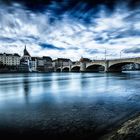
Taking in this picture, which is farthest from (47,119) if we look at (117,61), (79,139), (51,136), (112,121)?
(117,61)

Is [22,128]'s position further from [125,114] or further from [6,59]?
[6,59]

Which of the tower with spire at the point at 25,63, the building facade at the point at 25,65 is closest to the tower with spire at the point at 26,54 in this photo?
the tower with spire at the point at 25,63

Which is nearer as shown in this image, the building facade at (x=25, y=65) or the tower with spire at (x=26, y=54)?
the building facade at (x=25, y=65)

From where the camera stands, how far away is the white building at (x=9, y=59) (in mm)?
141375

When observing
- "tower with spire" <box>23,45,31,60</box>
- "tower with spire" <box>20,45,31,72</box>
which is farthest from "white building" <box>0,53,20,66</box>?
"tower with spire" <box>23,45,31,60</box>

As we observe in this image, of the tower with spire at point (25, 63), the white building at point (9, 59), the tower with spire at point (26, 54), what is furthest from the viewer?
the tower with spire at point (26, 54)

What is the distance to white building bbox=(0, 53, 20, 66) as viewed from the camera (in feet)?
464

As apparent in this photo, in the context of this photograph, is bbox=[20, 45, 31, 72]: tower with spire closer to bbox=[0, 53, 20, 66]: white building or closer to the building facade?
the building facade

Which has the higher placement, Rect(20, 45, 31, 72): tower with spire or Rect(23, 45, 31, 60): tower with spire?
Rect(23, 45, 31, 60): tower with spire

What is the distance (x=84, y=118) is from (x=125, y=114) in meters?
2.41

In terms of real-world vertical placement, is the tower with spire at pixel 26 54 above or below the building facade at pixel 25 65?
above

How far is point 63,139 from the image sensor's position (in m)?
5.28

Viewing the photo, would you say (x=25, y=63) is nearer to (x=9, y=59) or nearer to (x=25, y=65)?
(x=25, y=65)

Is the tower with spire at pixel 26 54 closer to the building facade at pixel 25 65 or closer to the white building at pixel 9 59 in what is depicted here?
the building facade at pixel 25 65
